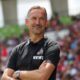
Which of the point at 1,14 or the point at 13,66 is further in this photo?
the point at 1,14

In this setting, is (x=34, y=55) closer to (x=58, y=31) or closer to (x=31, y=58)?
(x=31, y=58)

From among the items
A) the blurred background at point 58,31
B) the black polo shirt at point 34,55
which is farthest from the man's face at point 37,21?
the blurred background at point 58,31

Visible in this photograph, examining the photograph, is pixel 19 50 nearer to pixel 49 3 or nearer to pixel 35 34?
pixel 35 34

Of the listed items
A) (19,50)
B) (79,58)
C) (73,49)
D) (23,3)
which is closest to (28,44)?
(19,50)

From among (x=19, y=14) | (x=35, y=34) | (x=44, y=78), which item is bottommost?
(x=19, y=14)

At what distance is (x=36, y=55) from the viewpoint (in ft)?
17.2

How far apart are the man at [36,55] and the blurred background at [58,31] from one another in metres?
6.07

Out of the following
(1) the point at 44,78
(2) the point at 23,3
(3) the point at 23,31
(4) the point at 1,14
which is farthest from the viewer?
(2) the point at 23,3

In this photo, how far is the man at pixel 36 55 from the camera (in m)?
5.19

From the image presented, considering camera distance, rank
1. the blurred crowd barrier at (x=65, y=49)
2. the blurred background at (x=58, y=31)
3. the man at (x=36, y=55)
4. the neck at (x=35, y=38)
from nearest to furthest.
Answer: the man at (x=36, y=55), the neck at (x=35, y=38), the blurred crowd barrier at (x=65, y=49), the blurred background at (x=58, y=31)

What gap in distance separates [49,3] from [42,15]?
25735 mm

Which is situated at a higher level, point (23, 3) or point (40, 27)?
point (40, 27)

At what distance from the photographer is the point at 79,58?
12.8m

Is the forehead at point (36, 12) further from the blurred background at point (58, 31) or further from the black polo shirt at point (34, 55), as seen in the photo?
the blurred background at point (58, 31)
